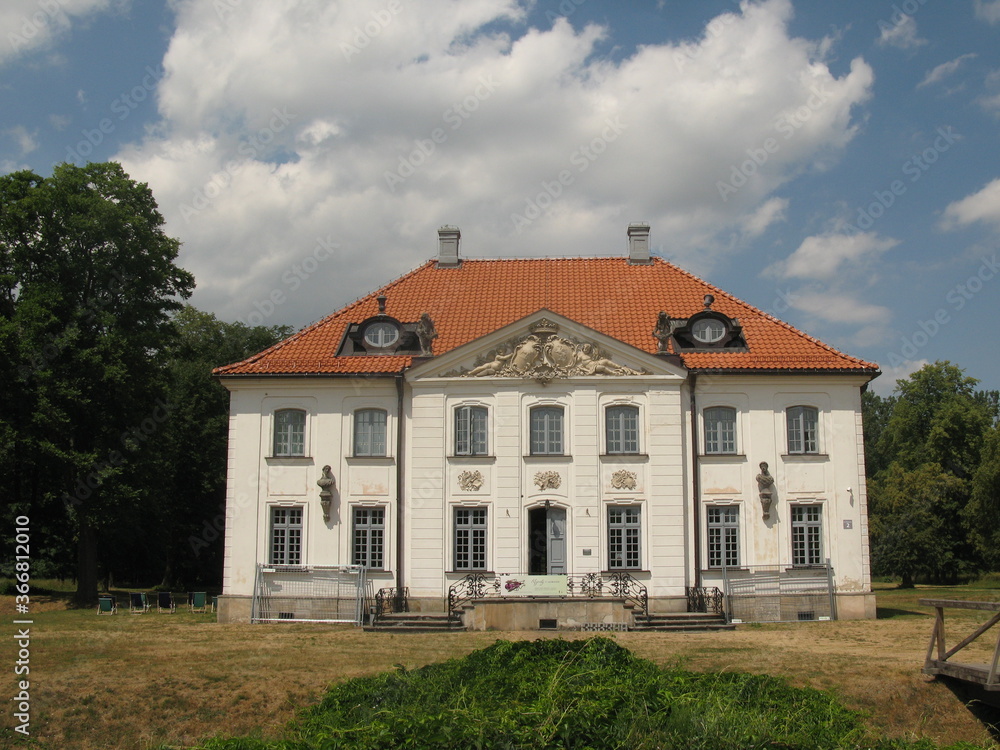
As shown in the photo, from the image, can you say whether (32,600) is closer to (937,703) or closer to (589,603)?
(589,603)

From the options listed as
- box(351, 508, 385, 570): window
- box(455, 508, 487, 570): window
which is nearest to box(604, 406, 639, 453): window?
box(455, 508, 487, 570): window

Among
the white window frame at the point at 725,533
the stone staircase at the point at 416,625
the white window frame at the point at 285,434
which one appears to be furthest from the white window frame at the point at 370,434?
the white window frame at the point at 725,533

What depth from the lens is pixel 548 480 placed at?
24797 mm

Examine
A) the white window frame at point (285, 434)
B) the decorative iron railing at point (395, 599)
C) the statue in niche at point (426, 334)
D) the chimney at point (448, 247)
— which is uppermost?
the chimney at point (448, 247)

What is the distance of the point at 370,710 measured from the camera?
973 cm

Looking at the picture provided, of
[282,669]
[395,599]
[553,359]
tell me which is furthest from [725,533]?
[282,669]

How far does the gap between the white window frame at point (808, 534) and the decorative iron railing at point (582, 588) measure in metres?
4.47

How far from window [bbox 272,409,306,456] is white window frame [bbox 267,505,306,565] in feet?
5.27

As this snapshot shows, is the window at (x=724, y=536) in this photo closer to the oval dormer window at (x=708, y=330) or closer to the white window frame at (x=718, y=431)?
the white window frame at (x=718, y=431)

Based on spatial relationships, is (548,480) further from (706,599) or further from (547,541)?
(706,599)

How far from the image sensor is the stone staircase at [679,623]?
2184 cm

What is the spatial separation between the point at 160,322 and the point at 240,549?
1003 centimetres

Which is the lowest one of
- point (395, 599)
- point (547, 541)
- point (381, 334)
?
point (395, 599)

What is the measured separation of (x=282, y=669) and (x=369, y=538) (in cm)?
906
